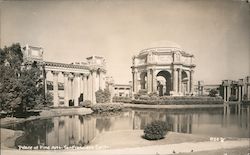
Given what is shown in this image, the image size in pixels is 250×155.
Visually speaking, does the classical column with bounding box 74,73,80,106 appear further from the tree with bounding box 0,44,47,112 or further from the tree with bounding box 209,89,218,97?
the tree with bounding box 209,89,218,97

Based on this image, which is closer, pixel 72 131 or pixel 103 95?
pixel 72 131

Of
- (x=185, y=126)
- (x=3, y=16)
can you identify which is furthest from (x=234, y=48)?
(x=3, y=16)

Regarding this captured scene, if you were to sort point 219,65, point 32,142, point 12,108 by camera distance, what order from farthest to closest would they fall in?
point 219,65
point 12,108
point 32,142

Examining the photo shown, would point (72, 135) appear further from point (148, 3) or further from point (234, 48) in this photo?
point (234, 48)

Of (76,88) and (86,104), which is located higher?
(76,88)

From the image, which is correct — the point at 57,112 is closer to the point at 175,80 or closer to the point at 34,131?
the point at 34,131

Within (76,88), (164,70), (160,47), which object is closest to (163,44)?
(160,47)

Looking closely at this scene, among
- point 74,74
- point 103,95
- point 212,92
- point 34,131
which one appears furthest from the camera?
point 212,92
